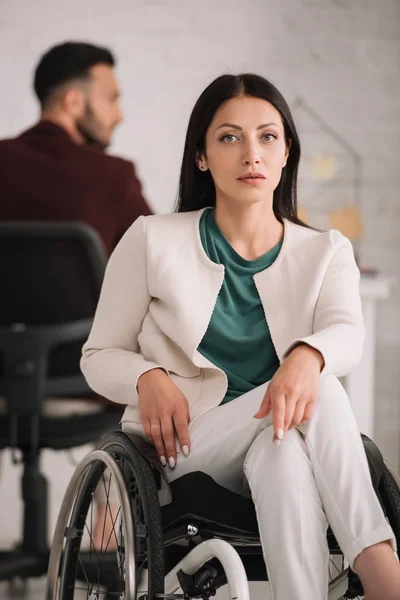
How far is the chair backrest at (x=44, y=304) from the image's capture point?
87.8 inches

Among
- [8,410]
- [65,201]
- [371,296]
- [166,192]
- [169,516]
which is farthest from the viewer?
[166,192]

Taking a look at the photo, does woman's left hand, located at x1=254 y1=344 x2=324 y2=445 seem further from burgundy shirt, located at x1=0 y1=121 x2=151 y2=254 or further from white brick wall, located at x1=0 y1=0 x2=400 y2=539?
white brick wall, located at x1=0 y1=0 x2=400 y2=539

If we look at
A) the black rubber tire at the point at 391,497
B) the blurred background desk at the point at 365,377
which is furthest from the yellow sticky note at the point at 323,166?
the black rubber tire at the point at 391,497

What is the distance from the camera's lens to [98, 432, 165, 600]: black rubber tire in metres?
1.25

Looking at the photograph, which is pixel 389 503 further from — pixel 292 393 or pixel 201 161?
pixel 201 161

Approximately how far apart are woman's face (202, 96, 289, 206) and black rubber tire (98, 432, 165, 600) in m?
0.42

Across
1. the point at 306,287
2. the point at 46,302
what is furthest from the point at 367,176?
the point at 306,287

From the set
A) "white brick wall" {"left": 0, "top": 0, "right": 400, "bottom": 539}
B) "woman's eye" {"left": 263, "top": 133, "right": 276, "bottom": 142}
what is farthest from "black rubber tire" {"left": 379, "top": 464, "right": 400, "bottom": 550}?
"white brick wall" {"left": 0, "top": 0, "right": 400, "bottom": 539}

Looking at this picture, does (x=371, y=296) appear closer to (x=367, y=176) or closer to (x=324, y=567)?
(x=367, y=176)

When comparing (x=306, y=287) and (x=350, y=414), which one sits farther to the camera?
(x=306, y=287)

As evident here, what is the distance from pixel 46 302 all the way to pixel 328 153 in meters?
2.10

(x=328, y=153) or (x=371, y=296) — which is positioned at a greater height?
(x=328, y=153)

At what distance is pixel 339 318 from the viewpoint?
A: 1.41 meters

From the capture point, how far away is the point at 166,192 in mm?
4047
